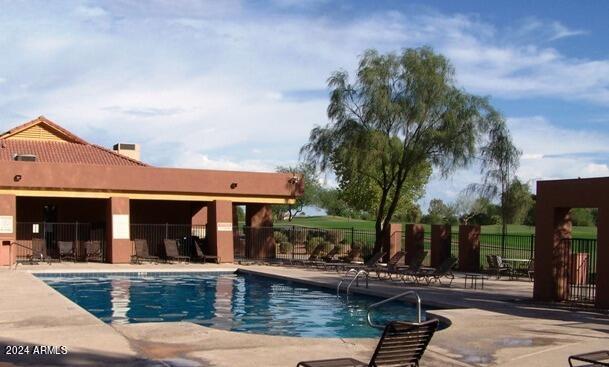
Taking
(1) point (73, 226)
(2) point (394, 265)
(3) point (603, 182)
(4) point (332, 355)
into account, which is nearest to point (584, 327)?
(3) point (603, 182)

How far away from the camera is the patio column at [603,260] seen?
15.8 metres

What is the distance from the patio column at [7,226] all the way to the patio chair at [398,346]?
2086 centimetres

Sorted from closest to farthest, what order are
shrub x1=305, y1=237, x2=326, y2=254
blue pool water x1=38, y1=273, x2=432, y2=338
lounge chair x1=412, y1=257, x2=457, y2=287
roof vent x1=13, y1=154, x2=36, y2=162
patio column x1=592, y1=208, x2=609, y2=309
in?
blue pool water x1=38, y1=273, x2=432, y2=338
patio column x1=592, y1=208, x2=609, y2=309
lounge chair x1=412, y1=257, x2=457, y2=287
roof vent x1=13, y1=154, x2=36, y2=162
shrub x1=305, y1=237, x2=326, y2=254

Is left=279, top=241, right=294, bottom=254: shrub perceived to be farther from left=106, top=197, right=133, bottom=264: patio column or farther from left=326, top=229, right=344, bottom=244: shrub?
left=106, top=197, right=133, bottom=264: patio column

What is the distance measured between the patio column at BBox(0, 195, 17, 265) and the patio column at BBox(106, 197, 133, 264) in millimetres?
3690

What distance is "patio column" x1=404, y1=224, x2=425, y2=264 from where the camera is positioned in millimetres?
30678

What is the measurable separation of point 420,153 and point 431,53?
4493 mm

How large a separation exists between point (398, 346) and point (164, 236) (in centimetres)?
2664

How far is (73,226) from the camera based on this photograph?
3156cm

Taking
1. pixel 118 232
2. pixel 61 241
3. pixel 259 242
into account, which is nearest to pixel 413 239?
pixel 259 242

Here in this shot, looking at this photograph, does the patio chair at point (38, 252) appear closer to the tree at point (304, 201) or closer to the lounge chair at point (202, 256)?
the lounge chair at point (202, 256)

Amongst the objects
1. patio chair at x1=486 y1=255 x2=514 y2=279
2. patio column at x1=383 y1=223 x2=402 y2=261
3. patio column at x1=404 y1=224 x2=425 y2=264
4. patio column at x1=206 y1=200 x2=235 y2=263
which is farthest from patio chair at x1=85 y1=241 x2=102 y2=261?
patio chair at x1=486 y1=255 x2=514 y2=279

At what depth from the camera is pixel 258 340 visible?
35.0ft

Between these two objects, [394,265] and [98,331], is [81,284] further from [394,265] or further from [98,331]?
[98,331]
